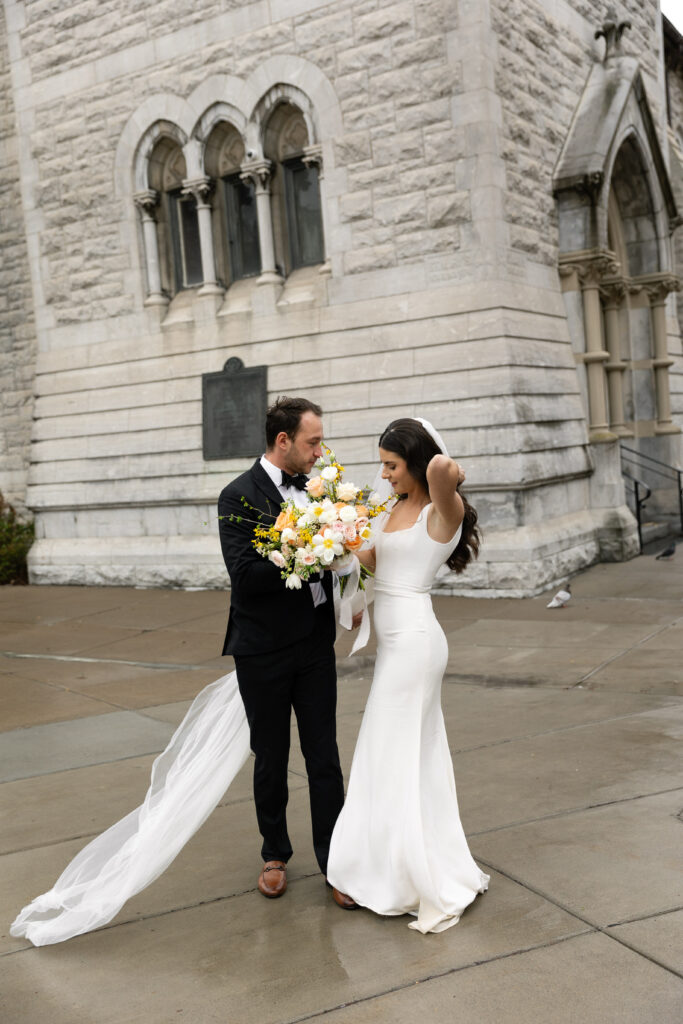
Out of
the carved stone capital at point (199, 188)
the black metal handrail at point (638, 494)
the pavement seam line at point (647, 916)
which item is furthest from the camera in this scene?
the carved stone capital at point (199, 188)

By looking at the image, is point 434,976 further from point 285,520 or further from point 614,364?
point 614,364

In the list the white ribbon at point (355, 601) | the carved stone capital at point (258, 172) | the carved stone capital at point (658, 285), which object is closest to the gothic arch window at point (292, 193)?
the carved stone capital at point (258, 172)

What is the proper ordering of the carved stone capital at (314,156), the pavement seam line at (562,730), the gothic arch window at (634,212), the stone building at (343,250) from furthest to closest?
the gothic arch window at (634,212) → the carved stone capital at (314,156) → the stone building at (343,250) → the pavement seam line at (562,730)

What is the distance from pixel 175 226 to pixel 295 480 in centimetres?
1050

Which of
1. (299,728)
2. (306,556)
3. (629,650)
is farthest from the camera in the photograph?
(629,650)

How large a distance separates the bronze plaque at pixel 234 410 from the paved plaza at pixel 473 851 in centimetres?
465

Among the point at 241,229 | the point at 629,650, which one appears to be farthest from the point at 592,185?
the point at 629,650

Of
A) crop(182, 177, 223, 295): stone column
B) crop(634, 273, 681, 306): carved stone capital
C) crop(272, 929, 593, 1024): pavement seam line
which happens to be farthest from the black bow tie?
crop(634, 273, 681, 306): carved stone capital

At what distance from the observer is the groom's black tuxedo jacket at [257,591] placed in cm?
396

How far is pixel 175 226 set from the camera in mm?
13797

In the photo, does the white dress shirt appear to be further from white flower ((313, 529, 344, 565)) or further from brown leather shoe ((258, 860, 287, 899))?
brown leather shoe ((258, 860, 287, 899))

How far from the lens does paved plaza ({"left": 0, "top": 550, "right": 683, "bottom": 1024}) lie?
3.21 meters

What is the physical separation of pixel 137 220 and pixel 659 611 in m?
8.71

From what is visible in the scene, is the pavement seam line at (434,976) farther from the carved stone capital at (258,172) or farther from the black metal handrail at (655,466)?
the black metal handrail at (655,466)
